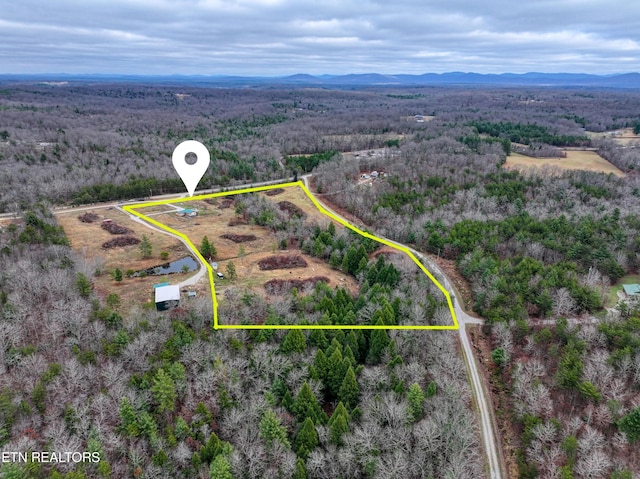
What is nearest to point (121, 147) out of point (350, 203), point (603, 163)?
point (350, 203)

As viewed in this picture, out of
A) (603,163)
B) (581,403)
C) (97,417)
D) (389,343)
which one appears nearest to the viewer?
(97,417)

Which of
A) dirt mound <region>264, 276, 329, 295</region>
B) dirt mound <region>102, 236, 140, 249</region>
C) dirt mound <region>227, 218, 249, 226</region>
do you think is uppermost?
dirt mound <region>227, 218, 249, 226</region>

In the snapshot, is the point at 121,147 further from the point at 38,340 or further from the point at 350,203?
the point at 38,340

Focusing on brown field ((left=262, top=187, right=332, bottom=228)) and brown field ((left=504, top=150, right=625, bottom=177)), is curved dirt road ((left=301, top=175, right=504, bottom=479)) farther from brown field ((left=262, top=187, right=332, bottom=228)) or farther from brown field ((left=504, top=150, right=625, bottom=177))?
brown field ((left=504, top=150, right=625, bottom=177))

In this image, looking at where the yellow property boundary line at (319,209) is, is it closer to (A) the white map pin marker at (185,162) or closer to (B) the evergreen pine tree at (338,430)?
(B) the evergreen pine tree at (338,430)

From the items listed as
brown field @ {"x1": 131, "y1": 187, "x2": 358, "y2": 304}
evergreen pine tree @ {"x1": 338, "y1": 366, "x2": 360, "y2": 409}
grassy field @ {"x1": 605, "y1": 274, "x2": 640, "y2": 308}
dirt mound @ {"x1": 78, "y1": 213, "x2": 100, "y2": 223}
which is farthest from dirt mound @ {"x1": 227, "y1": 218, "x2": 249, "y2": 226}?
grassy field @ {"x1": 605, "y1": 274, "x2": 640, "y2": 308}
